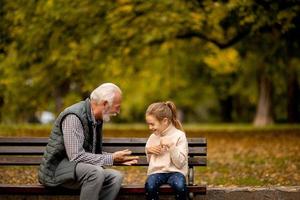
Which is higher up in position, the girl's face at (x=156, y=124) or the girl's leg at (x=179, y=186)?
the girl's face at (x=156, y=124)

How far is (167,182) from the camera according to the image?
6.31 meters

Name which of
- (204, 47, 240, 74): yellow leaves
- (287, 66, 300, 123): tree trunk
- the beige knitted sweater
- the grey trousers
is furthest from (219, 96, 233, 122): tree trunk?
the grey trousers

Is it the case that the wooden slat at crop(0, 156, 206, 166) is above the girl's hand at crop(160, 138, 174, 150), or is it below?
below

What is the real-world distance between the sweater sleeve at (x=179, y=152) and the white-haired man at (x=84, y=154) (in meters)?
0.43

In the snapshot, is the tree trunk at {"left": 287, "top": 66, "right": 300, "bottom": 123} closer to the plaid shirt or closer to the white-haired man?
the white-haired man

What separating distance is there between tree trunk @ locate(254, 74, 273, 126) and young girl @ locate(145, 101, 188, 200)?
71.9 feet

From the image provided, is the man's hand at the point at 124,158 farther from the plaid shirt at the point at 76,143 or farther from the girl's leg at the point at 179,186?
the girl's leg at the point at 179,186

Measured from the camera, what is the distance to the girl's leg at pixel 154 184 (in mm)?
6188

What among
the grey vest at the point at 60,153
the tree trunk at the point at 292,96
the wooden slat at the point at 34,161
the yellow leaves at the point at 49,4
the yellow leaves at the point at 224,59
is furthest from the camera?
the tree trunk at the point at 292,96

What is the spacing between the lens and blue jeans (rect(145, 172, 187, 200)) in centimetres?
616

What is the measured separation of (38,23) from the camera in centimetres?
1514

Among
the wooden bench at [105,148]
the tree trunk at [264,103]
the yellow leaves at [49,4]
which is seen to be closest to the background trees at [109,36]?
the yellow leaves at [49,4]

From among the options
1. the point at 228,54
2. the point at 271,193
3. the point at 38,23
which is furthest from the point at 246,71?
the point at 271,193

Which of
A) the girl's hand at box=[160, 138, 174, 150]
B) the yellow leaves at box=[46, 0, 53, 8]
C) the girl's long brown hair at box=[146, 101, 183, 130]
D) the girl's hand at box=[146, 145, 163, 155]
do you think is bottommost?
the girl's hand at box=[146, 145, 163, 155]
